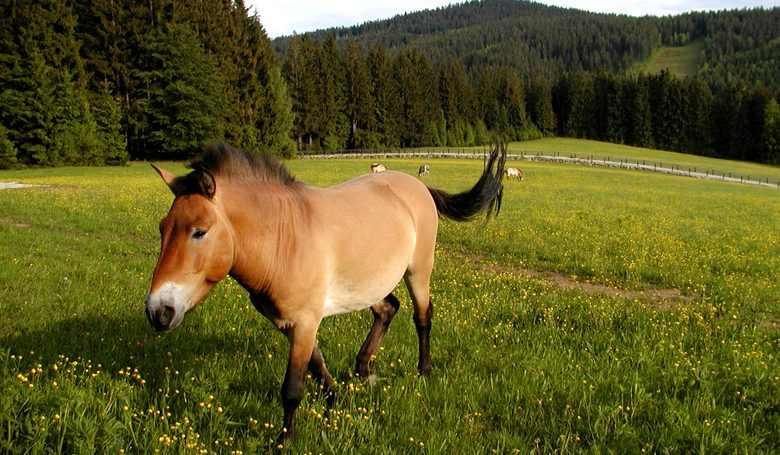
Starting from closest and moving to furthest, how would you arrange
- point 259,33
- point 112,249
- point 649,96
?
point 112,249 → point 259,33 → point 649,96

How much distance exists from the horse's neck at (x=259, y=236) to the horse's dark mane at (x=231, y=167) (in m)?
0.19

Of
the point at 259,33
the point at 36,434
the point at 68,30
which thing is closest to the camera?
the point at 36,434

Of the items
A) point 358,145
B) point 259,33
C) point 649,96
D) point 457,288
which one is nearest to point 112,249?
point 457,288

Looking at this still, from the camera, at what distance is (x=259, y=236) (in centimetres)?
374

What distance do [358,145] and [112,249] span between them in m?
78.7

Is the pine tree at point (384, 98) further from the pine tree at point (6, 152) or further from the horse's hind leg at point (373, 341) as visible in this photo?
the horse's hind leg at point (373, 341)

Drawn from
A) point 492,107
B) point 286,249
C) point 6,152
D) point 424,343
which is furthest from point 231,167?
point 492,107

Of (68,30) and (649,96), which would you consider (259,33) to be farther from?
(649,96)

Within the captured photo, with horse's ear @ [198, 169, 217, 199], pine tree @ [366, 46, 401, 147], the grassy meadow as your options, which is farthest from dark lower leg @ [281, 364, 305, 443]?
pine tree @ [366, 46, 401, 147]

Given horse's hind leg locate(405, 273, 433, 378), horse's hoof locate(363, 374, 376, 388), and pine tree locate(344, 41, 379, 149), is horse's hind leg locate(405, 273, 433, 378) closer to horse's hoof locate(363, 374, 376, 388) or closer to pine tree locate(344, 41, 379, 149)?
horse's hoof locate(363, 374, 376, 388)

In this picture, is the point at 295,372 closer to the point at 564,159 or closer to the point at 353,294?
the point at 353,294

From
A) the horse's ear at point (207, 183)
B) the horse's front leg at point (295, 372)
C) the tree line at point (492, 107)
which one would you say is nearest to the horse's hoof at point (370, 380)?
the horse's front leg at point (295, 372)

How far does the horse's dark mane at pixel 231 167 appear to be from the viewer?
11.3ft

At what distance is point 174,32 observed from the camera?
47625 mm
